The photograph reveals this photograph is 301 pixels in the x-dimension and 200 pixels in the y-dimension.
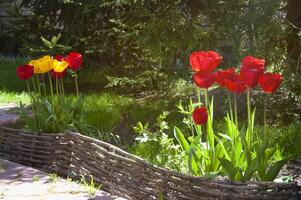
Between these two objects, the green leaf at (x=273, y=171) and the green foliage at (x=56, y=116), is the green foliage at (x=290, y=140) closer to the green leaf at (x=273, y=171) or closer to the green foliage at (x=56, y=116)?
the green leaf at (x=273, y=171)

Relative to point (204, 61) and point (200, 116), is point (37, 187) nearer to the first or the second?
point (200, 116)

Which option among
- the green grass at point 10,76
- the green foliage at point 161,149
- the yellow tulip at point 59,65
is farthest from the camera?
the green grass at point 10,76

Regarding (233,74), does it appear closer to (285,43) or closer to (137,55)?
(285,43)

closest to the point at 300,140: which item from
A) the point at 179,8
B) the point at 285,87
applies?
the point at 285,87

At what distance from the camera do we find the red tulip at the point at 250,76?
325 centimetres

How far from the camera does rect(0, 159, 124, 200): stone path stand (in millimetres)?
3996

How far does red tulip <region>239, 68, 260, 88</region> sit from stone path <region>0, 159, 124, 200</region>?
4.35 ft

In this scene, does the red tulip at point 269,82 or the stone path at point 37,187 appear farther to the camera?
the stone path at point 37,187

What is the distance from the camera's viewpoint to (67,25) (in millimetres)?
10617

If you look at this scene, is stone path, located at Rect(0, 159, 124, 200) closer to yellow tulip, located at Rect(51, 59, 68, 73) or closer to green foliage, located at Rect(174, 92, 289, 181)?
green foliage, located at Rect(174, 92, 289, 181)

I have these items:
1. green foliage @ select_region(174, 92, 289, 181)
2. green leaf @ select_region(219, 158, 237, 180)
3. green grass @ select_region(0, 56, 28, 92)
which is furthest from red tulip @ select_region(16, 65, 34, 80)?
green grass @ select_region(0, 56, 28, 92)

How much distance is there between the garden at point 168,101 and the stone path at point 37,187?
17 cm

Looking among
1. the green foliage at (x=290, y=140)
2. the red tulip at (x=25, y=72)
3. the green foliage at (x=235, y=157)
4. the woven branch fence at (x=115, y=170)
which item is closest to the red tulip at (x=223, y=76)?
the green foliage at (x=235, y=157)

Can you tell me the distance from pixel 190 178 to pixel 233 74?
0.69 metres
